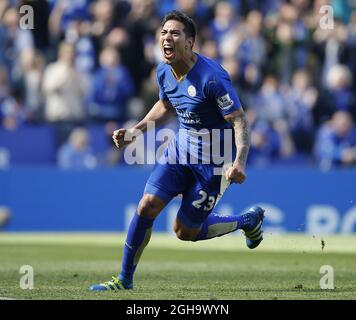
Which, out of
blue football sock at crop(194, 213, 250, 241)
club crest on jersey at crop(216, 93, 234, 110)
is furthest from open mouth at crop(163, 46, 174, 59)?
blue football sock at crop(194, 213, 250, 241)

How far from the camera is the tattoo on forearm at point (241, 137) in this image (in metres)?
8.95

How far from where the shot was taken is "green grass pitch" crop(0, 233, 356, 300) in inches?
357

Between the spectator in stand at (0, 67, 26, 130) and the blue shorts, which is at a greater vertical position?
the spectator in stand at (0, 67, 26, 130)

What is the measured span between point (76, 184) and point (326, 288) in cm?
886

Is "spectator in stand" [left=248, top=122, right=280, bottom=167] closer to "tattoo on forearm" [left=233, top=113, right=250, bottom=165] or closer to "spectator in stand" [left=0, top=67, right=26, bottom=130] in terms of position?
"spectator in stand" [left=0, top=67, right=26, bottom=130]

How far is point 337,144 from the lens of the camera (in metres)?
18.0

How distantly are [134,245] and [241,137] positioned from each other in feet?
4.77

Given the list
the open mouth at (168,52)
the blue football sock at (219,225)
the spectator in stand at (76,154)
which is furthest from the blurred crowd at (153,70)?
the open mouth at (168,52)

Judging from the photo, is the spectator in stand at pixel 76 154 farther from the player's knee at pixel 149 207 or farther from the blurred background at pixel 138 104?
the player's knee at pixel 149 207

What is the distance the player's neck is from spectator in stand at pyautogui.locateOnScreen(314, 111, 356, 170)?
8.74 metres

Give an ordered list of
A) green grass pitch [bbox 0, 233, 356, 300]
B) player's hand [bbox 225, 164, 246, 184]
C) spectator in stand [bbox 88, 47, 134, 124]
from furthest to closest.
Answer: spectator in stand [bbox 88, 47, 134, 124], green grass pitch [bbox 0, 233, 356, 300], player's hand [bbox 225, 164, 246, 184]

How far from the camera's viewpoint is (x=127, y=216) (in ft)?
57.5

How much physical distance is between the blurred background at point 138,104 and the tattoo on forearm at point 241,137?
8.11 meters

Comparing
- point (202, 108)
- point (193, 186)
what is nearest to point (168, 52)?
point (202, 108)
